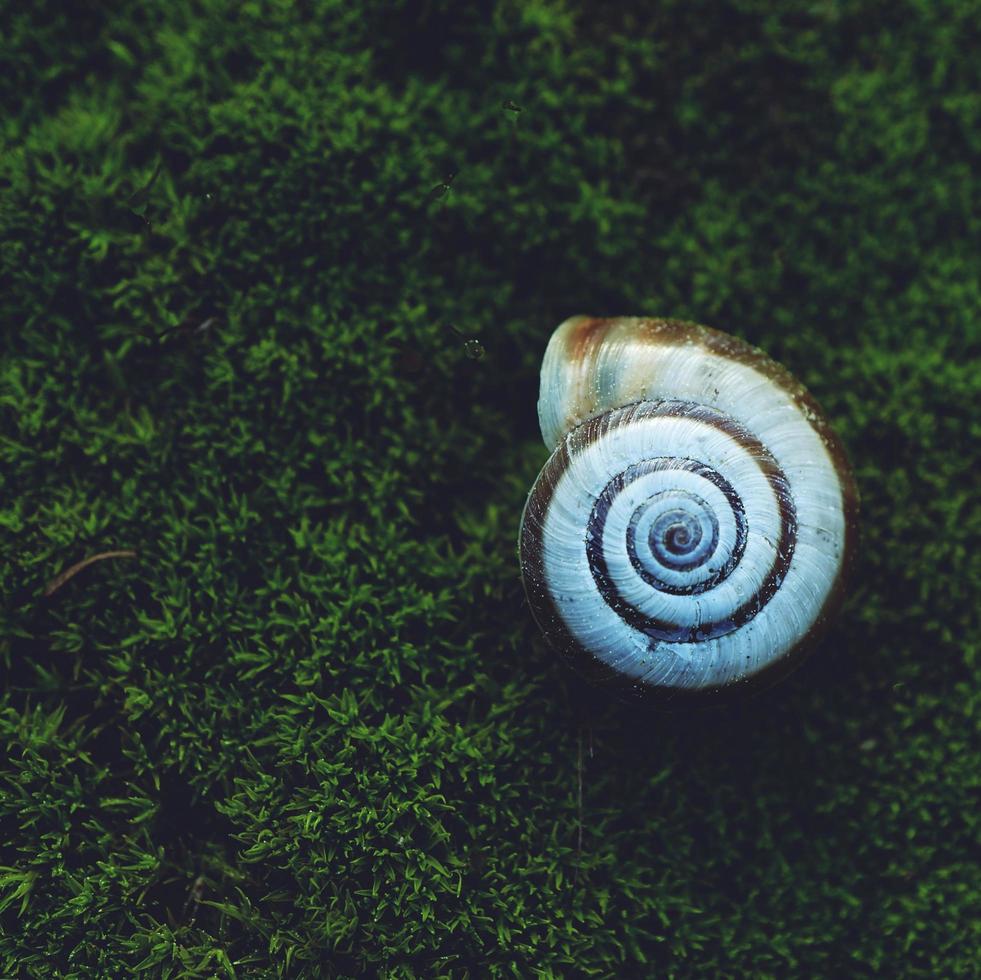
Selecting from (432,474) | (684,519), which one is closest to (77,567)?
(432,474)

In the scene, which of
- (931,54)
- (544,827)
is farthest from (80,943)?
(931,54)

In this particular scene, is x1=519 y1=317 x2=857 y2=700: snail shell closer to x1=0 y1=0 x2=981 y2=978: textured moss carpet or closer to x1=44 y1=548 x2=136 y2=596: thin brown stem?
x1=0 y1=0 x2=981 y2=978: textured moss carpet

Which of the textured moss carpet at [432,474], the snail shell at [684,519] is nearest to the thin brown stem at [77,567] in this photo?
the textured moss carpet at [432,474]

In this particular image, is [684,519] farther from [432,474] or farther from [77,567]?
[77,567]

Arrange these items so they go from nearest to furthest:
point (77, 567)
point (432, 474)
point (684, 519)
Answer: point (684, 519), point (77, 567), point (432, 474)

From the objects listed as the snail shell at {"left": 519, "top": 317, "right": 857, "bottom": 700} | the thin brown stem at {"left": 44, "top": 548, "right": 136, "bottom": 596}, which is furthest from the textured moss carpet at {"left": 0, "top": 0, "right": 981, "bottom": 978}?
the snail shell at {"left": 519, "top": 317, "right": 857, "bottom": 700}
